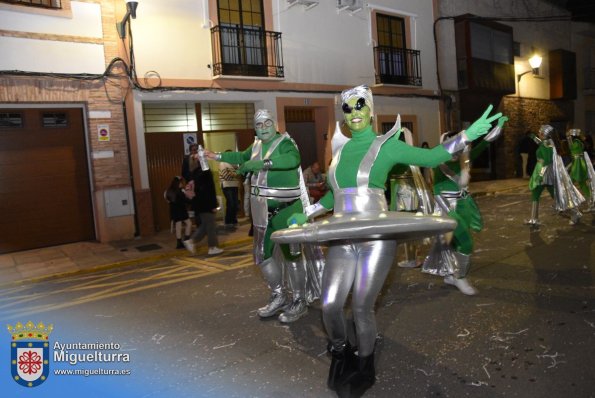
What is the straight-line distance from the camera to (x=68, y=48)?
10500 mm

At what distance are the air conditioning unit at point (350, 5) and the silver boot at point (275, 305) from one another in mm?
12193

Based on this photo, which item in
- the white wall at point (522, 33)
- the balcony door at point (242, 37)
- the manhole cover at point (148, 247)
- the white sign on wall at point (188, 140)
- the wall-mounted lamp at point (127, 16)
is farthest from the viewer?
the white wall at point (522, 33)

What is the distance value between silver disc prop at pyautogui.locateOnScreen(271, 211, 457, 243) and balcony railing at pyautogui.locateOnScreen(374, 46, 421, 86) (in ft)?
46.4

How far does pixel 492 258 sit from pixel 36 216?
9114 mm

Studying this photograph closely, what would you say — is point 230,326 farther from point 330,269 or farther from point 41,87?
point 41,87

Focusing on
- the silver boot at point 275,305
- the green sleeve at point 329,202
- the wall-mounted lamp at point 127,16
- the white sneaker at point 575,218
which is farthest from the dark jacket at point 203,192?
the white sneaker at point 575,218

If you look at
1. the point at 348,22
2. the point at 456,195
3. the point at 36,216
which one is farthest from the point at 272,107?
the point at 456,195

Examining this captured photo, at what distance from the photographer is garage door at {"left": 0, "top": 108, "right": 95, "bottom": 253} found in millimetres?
10383

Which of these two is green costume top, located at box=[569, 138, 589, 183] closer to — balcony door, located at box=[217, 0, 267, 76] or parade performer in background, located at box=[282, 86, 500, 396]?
balcony door, located at box=[217, 0, 267, 76]

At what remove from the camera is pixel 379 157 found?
3.39 metres

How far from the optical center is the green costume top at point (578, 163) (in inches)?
405

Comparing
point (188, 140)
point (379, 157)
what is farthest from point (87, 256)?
point (379, 157)

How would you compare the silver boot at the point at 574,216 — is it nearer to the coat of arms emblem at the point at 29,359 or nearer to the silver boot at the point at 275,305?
the silver boot at the point at 275,305

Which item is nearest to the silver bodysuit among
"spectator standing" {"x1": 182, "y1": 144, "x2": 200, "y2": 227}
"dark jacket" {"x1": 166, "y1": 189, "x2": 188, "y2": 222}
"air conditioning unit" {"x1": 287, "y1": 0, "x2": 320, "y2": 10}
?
"spectator standing" {"x1": 182, "y1": 144, "x2": 200, "y2": 227}
